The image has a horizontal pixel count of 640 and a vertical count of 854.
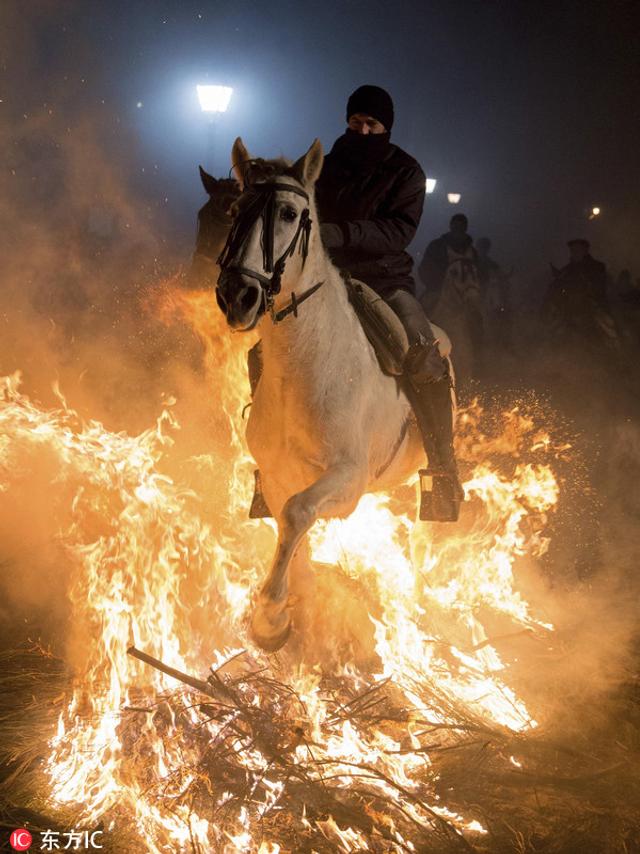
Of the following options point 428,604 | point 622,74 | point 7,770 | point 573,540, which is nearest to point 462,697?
point 428,604

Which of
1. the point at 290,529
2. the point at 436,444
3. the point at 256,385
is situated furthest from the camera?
the point at 436,444

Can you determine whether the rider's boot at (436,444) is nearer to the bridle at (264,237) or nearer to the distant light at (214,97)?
the bridle at (264,237)

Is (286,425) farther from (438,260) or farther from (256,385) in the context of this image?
(438,260)

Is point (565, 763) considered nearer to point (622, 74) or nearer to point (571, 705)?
point (571, 705)

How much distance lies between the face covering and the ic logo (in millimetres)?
4780

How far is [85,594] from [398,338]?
3155mm

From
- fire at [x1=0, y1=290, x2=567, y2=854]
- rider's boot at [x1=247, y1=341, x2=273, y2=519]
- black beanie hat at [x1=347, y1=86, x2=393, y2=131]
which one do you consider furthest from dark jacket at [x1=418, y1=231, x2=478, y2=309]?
rider's boot at [x1=247, y1=341, x2=273, y2=519]

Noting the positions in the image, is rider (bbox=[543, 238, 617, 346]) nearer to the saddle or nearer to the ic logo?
the saddle

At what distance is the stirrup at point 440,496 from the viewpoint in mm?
5387

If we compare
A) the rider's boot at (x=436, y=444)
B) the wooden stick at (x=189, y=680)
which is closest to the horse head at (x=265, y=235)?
the rider's boot at (x=436, y=444)

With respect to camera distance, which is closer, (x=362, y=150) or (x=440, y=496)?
(x=362, y=150)

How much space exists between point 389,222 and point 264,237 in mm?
1685

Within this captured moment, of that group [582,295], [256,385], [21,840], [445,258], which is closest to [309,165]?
[256,385]

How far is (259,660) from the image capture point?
494cm
